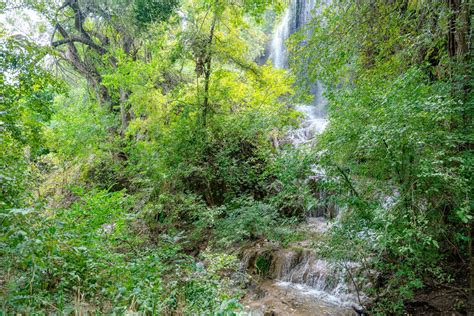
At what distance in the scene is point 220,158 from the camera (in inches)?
290

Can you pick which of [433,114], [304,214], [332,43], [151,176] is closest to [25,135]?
[151,176]

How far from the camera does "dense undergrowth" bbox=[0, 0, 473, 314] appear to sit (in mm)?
2824

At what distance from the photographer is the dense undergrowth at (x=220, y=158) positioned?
2.82 meters

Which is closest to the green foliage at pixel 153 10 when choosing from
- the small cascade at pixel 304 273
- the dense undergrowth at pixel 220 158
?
the dense undergrowth at pixel 220 158

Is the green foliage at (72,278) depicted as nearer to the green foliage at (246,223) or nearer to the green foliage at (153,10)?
the green foliage at (246,223)

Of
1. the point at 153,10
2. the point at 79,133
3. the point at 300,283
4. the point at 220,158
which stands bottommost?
the point at 300,283

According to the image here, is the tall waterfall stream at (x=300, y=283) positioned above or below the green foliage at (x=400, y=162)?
below

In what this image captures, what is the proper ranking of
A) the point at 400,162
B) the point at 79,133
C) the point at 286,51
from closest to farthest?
the point at 400,162 → the point at 79,133 → the point at 286,51

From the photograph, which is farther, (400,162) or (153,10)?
(153,10)

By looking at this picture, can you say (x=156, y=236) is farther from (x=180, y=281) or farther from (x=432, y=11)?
(x=432, y=11)

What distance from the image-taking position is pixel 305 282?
5.53 m

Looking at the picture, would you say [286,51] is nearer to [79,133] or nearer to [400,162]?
[79,133]

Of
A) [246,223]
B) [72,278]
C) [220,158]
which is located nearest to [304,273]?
[246,223]

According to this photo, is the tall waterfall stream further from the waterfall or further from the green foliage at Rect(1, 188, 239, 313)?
the waterfall
